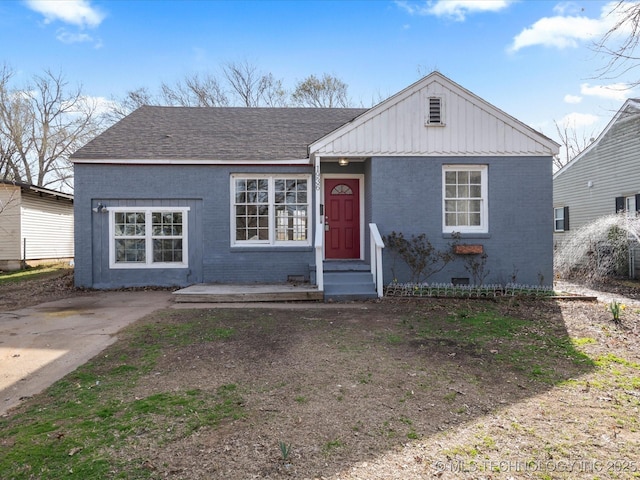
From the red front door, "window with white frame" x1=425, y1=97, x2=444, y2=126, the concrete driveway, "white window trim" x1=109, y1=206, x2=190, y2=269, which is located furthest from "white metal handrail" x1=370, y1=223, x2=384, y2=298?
"white window trim" x1=109, y1=206, x2=190, y2=269

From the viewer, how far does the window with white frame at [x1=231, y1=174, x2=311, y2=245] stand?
9734 mm

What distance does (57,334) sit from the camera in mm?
5590

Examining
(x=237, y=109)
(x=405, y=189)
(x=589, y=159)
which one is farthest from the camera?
(x=589, y=159)

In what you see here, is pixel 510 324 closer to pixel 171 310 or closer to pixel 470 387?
pixel 470 387

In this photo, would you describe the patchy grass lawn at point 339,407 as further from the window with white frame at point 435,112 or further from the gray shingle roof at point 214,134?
the gray shingle roof at point 214,134

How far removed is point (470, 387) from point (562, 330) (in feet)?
10.2

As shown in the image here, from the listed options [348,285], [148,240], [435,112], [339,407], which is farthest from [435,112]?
[148,240]

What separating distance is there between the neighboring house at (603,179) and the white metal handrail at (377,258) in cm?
996

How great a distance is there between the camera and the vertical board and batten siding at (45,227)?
1522 cm

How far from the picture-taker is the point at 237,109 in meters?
12.6

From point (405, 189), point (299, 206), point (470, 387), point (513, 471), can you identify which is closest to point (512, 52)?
point (405, 189)

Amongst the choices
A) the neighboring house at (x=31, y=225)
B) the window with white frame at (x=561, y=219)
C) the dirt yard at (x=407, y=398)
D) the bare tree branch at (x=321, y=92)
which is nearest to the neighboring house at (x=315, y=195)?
the dirt yard at (x=407, y=398)

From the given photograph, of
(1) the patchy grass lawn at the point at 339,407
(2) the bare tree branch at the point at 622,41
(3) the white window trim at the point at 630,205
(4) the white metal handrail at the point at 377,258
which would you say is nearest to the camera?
(1) the patchy grass lawn at the point at 339,407

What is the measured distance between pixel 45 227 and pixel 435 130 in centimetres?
1699
